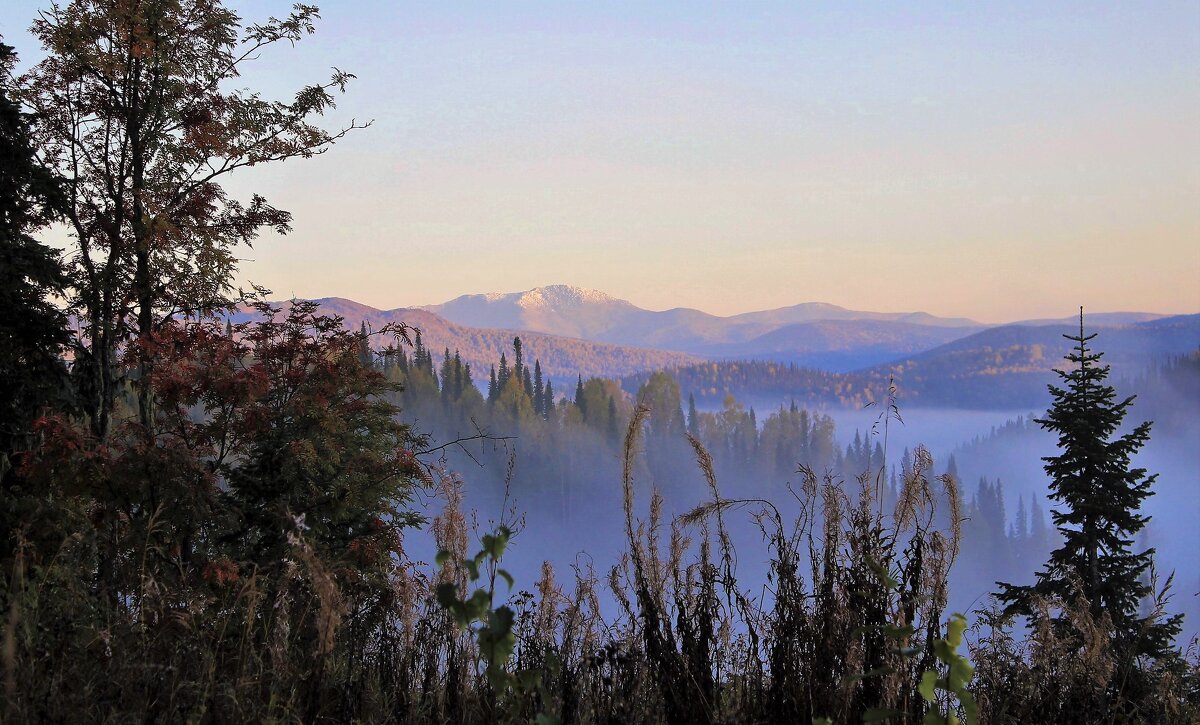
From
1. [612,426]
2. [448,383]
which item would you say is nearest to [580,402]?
[612,426]

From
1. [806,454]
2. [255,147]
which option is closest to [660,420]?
[806,454]

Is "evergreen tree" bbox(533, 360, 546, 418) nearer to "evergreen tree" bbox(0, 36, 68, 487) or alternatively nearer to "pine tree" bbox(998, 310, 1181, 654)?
"pine tree" bbox(998, 310, 1181, 654)

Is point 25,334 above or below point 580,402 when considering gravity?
above

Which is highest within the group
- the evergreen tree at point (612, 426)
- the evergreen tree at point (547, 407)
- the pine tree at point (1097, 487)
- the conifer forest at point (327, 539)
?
the conifer forest at point (327, 539)

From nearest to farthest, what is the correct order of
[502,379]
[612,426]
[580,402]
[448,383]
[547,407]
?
[448,383]
[502,379]
[547,407]
[612,426]
[580,402]

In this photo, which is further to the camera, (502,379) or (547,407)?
(547,407)

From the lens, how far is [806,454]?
596ft

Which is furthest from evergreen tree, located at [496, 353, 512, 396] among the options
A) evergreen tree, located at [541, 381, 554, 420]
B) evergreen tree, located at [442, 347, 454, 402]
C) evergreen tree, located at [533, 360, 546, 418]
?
evergreen tree, located at [541, 381, 554, 420]

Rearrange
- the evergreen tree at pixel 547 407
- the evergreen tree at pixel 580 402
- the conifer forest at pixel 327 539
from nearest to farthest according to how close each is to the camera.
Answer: the conifer forest at pixel 327 539 → the evergreen tree at pixel 547 407 → the evergreen tree at pixel 580 402

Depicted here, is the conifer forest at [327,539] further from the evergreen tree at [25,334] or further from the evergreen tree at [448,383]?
the evergreen tree at [448,383]

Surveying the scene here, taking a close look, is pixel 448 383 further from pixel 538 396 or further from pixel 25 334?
pixel 25 334

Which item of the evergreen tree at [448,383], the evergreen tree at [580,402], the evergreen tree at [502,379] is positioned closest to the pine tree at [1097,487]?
the evergreen tree at [448,383]

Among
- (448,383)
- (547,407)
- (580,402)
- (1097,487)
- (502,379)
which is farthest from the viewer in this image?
(580,402)

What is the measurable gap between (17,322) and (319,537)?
14.9 feet
